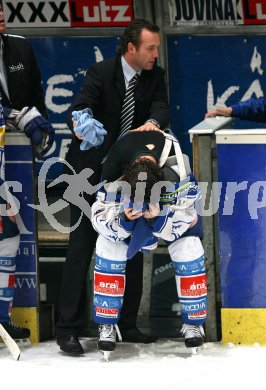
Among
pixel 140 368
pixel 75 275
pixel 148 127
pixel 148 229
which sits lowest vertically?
pixel 140 368

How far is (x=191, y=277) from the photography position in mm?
7957

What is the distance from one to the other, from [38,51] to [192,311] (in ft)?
9.58

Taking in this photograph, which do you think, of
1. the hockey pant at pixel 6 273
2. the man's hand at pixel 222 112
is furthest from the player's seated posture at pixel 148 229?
the man's hand at pixel 222 112

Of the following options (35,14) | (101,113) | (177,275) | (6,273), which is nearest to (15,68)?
(101,113)

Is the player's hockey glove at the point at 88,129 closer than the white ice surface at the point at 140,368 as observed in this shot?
No

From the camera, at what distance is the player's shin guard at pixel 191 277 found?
26.1 feet

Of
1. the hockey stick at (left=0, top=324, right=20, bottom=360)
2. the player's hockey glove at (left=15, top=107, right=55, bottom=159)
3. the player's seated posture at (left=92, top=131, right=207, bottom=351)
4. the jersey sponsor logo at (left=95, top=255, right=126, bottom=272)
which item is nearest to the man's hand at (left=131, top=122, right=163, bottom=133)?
the player's seated posture at (left=92, top=131, right=207, bottom=351)

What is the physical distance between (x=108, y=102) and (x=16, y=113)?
1.72 feet

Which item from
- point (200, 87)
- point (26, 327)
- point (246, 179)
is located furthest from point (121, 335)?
point (200, 87)

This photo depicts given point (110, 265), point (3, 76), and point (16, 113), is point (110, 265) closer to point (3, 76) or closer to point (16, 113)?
point (16, 113)

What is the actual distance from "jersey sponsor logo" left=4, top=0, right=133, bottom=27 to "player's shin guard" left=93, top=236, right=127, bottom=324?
2.46m

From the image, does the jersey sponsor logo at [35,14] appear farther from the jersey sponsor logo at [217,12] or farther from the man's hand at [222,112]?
the man's hand at [222,112]

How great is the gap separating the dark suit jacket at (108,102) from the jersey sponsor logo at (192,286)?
32.0 inches

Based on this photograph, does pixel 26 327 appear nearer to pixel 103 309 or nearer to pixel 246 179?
pixel 103 309
